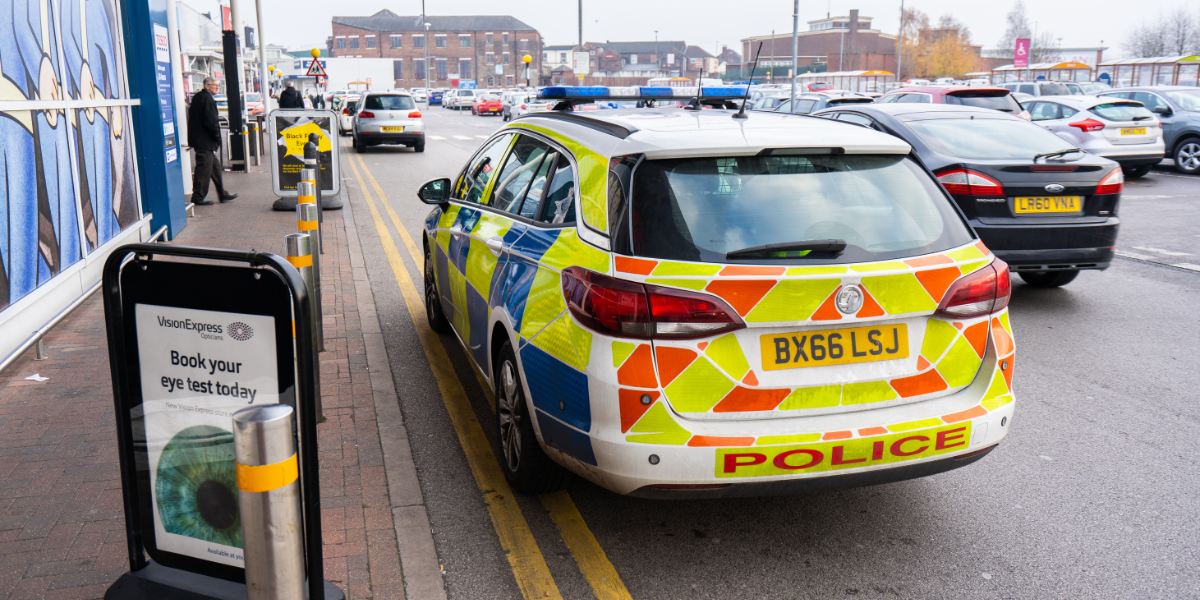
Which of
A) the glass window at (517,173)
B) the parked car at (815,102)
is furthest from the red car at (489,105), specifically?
the glass window at (517,173)

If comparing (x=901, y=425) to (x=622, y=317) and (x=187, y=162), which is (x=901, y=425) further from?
(x=187, y=162)

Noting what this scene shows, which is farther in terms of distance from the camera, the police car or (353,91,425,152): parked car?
(353,91,425,152): parked car

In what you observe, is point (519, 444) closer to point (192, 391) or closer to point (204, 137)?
point (192, 391)

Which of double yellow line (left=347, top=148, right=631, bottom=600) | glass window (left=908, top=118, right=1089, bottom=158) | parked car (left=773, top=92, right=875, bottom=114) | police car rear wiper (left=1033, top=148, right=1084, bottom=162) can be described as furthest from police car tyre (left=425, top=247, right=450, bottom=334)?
parked car (left=773, top=92, right=875, bottom=114)

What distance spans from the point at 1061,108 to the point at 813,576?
1747 centimetres

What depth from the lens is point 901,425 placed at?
3217 mm

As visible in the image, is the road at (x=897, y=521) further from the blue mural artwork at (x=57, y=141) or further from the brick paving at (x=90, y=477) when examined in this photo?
the blue mural artwork at (x=57, y=141)

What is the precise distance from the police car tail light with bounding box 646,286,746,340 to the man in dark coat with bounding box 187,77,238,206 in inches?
462

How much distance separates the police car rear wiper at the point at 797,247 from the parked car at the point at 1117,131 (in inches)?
616

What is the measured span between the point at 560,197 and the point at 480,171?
174cm

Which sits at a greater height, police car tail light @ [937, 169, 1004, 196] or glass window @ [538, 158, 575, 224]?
glass window @ [538, 158, 575, 224]

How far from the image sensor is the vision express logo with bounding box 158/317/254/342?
269cm

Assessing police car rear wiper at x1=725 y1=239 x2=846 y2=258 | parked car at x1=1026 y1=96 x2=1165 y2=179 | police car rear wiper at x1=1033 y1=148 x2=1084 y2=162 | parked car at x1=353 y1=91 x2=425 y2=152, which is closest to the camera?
police car rear wiper at x1=725 y1=239 x2=846 y2=258

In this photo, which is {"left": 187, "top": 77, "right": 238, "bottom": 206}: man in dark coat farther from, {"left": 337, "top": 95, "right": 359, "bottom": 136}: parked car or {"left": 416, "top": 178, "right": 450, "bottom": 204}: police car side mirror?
{"left": 337, "top": 95, "right": 359, "bottom": 136}: parked car
